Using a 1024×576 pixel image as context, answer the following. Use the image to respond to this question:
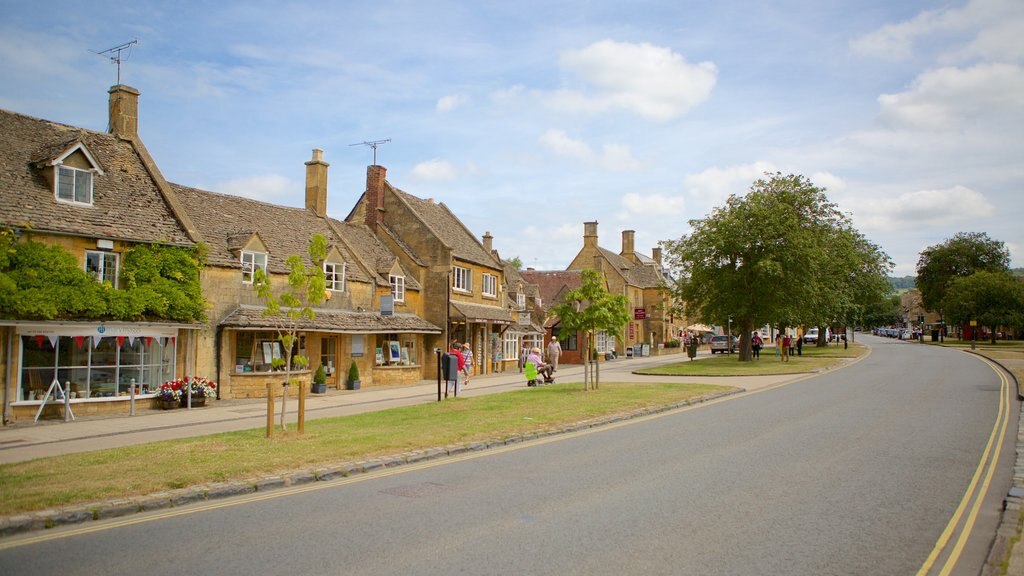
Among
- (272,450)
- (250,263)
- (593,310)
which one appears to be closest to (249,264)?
(250,263)

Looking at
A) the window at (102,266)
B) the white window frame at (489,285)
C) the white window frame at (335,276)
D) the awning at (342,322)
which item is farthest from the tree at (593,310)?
the white window frame at (489,285)

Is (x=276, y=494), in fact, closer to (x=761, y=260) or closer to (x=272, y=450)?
(x=272, y=450)

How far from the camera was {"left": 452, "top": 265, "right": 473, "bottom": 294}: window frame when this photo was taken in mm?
36338

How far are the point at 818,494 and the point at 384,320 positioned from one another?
2447 cm

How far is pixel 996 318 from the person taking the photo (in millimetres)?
68750

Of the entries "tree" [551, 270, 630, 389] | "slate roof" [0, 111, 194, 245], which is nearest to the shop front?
"slate roof" [0, 111, 194, 245]

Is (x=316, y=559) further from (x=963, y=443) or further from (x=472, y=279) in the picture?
(x=472, y=279)

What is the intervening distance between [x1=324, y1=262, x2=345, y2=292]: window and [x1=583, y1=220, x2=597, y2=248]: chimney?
40.5 m

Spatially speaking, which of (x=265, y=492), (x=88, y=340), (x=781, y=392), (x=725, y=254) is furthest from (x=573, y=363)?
(x=265, y=492)

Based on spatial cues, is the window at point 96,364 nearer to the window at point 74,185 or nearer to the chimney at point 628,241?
the window at point 74,185

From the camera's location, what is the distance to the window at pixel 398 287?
33469 millimetres

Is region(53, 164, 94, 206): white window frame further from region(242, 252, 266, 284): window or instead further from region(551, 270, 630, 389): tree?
region(551, 270, 630, 389): tree

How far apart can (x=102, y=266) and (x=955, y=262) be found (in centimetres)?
9544

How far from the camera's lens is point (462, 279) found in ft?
123
